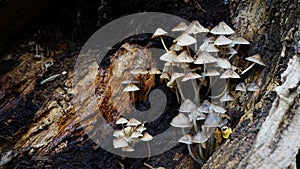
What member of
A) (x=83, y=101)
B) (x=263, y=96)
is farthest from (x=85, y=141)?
(x=263, y=96)

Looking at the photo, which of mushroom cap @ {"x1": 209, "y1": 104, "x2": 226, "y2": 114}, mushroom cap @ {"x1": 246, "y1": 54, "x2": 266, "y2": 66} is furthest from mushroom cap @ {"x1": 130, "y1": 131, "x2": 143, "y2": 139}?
mushroom cap @ {"x1": 246, "y1": 54, "x2": 266, "y2": 66}

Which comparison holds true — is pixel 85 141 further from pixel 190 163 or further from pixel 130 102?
pixel 190 163

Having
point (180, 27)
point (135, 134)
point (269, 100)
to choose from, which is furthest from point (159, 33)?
point (269, 100)

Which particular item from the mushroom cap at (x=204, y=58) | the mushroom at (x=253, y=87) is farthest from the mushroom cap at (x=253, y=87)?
the mushroom cap at (x=204, y=58)

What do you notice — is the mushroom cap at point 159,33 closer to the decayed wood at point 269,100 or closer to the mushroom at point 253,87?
the decayed wood at point 269,100

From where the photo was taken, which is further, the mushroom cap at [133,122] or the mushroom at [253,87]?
the mushroom cap at [133,122]

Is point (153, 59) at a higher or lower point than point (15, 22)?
lower
